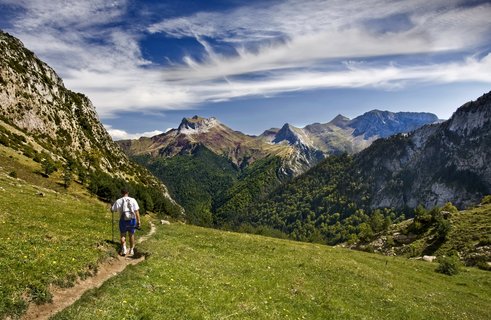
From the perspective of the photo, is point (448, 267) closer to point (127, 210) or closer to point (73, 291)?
point (127, 210)

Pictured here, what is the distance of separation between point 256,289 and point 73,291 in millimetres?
12032

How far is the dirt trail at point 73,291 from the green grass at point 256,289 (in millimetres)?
985

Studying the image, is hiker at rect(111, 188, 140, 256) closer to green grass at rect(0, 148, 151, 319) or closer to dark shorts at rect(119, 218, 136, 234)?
dark shorts at rect(119, 218, 136, 234)

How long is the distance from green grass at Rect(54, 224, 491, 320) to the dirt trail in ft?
3.23

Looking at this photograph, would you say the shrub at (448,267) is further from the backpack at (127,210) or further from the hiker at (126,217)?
the backpack at (127,210)

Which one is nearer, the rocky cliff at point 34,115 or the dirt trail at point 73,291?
the dirt trail at point 73,291

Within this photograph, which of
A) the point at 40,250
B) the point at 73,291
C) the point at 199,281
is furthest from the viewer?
the point at 199,281

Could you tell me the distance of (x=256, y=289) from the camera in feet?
81.3

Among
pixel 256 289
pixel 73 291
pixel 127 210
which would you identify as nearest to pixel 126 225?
pixel 127 210

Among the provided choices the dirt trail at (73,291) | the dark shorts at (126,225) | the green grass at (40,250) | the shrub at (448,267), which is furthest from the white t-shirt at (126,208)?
the shrub at (448,267)

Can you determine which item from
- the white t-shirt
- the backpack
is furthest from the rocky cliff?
the backpack

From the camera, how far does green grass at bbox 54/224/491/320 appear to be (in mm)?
18375

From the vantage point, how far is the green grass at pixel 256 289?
1838 cm

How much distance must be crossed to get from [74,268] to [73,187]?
105 meters
